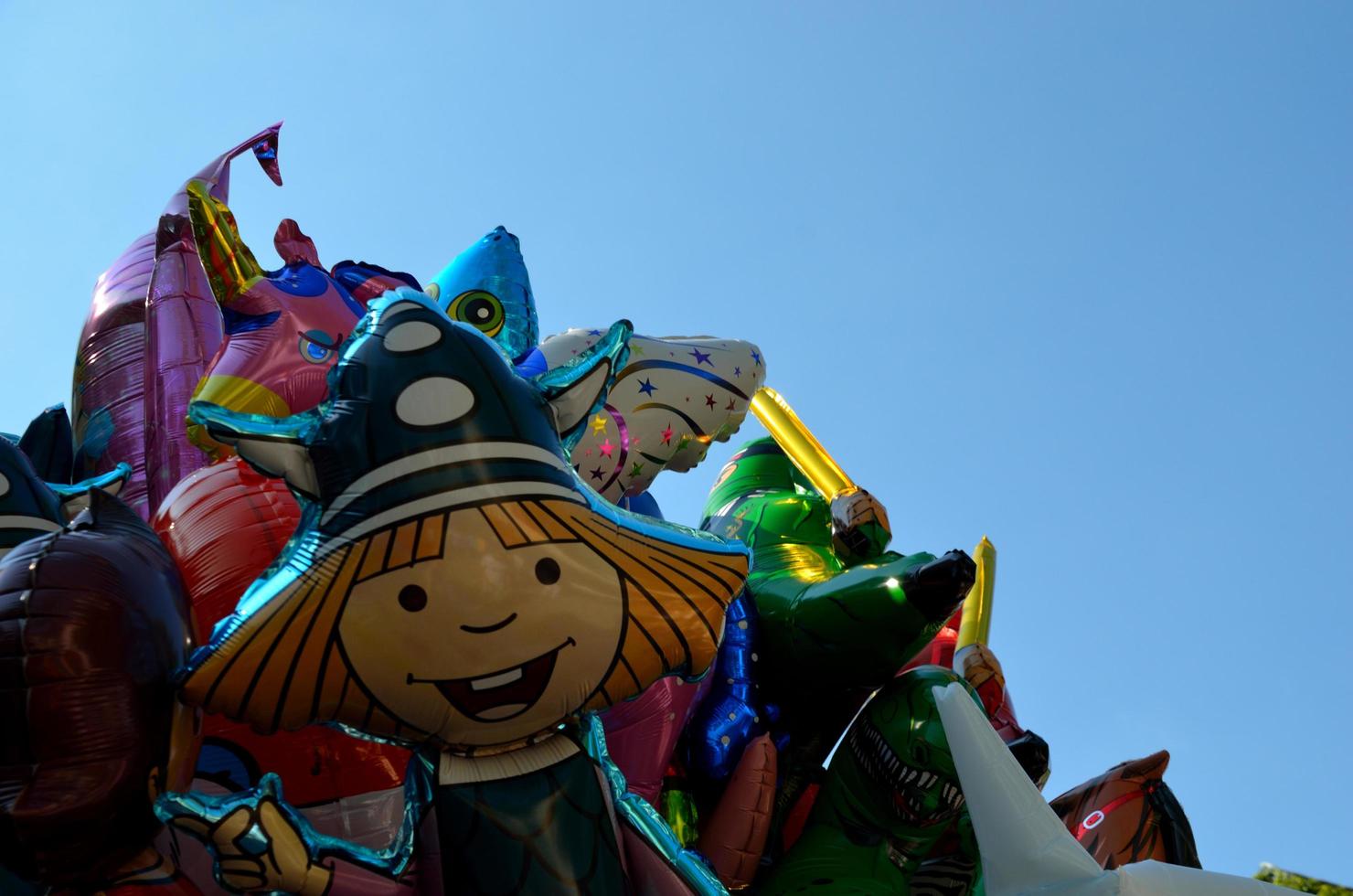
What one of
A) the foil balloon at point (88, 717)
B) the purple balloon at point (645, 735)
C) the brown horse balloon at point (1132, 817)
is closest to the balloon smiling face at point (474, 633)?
the foil balloon at point (88, 717)

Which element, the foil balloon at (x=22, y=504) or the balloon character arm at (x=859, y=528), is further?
the balloon character arm at (x=859, y=528)

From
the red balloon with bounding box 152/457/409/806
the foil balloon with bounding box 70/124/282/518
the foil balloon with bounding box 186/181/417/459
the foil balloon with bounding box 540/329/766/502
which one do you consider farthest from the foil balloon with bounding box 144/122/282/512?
the foil balloon with bounding box 540/329/766/502

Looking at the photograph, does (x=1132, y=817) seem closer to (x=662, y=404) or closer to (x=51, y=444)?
(x=662, y=404)

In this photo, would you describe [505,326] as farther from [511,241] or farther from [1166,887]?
[1166,887]

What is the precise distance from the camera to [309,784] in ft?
8.55

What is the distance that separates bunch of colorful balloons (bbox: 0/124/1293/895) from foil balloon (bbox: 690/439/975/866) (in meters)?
0.01

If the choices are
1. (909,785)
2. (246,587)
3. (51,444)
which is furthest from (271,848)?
(51,444)

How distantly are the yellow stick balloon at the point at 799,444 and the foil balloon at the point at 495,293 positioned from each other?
2.79 ft

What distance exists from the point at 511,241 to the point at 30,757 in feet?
6.93

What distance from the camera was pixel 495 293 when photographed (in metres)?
3.75

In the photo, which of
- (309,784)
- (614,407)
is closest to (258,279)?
(614,407)

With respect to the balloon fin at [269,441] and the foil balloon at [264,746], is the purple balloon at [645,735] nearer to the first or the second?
the foil balloon at [264,746]

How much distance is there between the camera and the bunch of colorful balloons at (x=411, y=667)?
2.19m

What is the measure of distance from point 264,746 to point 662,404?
4.87 feet
